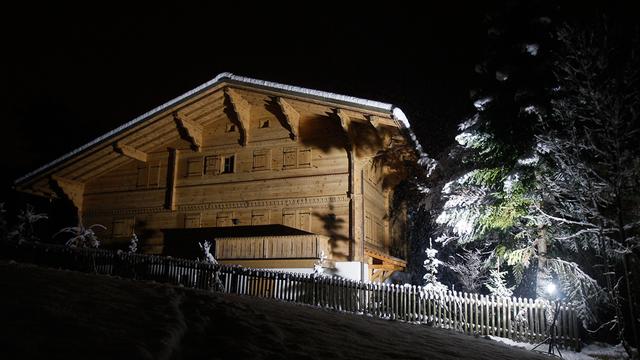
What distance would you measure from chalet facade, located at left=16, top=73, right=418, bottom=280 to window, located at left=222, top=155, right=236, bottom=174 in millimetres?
57

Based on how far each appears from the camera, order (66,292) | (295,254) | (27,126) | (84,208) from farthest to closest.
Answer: (27,126) < (84,208) < (295,254) < (66,292)

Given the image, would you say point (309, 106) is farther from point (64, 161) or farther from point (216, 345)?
point (216, 345)

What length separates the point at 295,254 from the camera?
20141 millimetres

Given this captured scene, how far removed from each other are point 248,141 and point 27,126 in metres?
37.0

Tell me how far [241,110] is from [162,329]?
62.3ft

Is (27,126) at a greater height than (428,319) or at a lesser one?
greater

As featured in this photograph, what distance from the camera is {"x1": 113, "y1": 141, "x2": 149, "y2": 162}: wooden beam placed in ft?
83.5

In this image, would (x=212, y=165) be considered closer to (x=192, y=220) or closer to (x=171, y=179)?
(x=171, y=179)

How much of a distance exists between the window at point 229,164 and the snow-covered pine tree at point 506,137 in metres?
12.2

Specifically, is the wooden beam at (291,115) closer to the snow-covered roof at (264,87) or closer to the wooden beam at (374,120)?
the snow-covered roof at (264,87)

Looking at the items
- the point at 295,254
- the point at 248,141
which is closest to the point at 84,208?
the point at 248,141

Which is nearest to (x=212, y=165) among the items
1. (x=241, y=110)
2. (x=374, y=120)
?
(x=241, y=110)

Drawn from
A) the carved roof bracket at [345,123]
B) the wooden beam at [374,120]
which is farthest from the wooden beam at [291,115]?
the wooden beam at [374,120]

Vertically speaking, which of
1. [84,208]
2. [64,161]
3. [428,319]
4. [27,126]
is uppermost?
[27,126]
